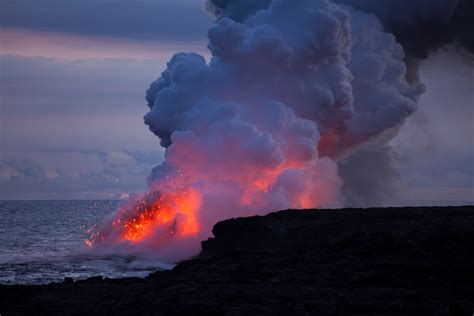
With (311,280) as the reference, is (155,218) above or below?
above

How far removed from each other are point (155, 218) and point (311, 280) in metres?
44.4

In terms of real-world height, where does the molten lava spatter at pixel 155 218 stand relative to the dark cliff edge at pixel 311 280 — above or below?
above

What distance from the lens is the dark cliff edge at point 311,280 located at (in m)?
40.1

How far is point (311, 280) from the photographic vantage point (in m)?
46.7

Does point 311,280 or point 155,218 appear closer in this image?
point 311,280

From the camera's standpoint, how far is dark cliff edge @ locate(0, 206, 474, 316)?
4006 centimetres

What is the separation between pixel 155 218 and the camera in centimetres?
8900

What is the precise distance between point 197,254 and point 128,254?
10399mm

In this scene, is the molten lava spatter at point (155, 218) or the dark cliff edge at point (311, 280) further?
the molten lava spatter at point (155, 218)

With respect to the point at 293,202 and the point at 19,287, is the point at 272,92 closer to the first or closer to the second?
the point at 293,202

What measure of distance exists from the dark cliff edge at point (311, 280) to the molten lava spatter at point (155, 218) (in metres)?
17.6

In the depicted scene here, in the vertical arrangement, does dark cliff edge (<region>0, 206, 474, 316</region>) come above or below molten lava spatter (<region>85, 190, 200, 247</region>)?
below

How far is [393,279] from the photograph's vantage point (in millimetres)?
44969

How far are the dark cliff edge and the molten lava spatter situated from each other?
17.6 metres
